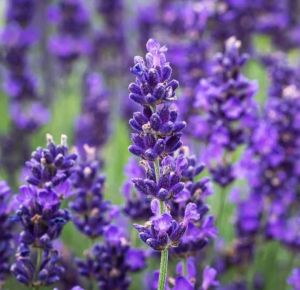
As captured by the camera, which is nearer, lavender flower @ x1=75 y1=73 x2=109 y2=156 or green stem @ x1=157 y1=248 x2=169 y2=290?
green stem @ x1=157 y1=248 x2=169 y2=290

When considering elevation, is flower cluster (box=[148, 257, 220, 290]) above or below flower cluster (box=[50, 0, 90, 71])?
below

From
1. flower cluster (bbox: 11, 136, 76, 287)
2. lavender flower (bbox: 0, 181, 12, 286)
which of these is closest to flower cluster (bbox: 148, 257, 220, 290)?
flower cluster (bbox: 11, 136, 76, 287)

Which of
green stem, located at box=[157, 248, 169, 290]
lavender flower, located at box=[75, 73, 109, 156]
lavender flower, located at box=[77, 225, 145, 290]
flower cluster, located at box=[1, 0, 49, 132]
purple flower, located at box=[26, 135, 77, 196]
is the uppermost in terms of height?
flower cluster, located at box=[1, 0, 49, 132]

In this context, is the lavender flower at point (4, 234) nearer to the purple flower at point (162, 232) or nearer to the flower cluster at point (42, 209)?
the flower cluster at point (42, 209)

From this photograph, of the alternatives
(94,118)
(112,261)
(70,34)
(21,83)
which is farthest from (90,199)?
(70,34)

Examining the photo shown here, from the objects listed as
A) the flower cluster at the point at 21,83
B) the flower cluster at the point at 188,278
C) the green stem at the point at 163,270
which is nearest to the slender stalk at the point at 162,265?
the green stem at the point at 163,270

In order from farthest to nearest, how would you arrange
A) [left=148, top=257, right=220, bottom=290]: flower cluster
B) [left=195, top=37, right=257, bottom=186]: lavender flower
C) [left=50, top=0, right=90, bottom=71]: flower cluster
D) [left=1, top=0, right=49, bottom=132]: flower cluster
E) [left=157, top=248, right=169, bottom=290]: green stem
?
[left=50, top=0, right=90, bottom=71]: flower cluster < [left=1, top=0, right=49, bottom=132]: flower cluster < [left=195, top=37, right=257, bottom=186]: lavender flower < [left=148, top=257, right=220, bottom=290]: flower cluster < [left=157, top=248, right=169, bottom=290]: green stem

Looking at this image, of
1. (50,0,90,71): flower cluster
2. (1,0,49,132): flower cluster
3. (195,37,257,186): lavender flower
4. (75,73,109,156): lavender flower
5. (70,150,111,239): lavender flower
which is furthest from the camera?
(50,0,90,71): flower cluster

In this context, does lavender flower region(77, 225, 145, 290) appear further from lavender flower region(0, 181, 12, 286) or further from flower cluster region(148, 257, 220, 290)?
lavender flower region(0, 181, 12, 286)

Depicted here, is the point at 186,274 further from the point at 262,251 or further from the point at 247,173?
the point at 262,251
